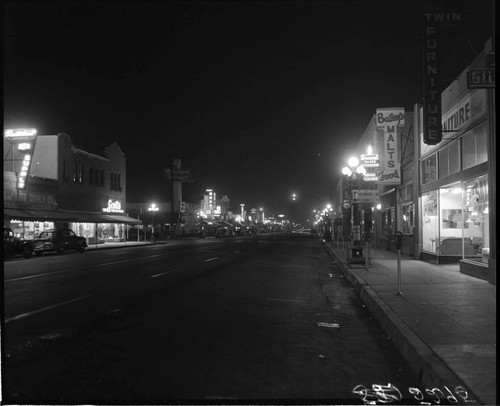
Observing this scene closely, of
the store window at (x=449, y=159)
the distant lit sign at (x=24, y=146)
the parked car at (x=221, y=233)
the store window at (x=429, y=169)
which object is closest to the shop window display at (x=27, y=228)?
the distant lit sign at (x=24, y=146)

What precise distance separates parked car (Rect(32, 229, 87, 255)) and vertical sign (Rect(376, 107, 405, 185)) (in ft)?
63.7

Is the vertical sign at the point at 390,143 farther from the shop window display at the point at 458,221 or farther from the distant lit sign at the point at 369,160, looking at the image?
the shop window display at the point at 458,221

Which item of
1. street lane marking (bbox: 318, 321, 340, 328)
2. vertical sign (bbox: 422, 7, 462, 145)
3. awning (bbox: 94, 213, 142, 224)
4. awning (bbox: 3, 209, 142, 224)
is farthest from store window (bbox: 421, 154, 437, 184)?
awning (bbox: 94, 213, 142, 224)

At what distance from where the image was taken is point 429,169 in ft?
70.2

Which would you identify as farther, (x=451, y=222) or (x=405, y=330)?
(x=451, y=222)

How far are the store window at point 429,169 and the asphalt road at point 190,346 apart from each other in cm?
851

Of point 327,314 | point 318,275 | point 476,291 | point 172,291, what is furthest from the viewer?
point 318,275

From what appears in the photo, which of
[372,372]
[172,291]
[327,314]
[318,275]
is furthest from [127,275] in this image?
[372,372]

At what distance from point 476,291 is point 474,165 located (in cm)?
462

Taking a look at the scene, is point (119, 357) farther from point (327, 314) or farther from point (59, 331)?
point (327, 314)

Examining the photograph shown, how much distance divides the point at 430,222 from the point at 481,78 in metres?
13.6

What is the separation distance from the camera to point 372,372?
21.8 feet

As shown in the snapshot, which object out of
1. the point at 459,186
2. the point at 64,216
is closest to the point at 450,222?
the point at 459,186

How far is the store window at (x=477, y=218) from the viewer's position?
15258 mm
